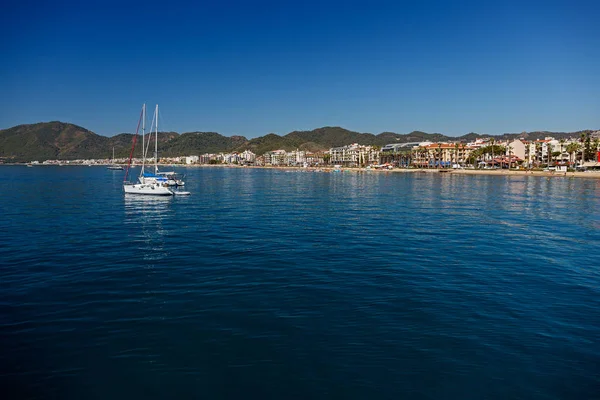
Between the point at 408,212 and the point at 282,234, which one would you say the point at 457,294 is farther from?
the point at 408,212

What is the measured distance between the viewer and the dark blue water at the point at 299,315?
8812 mm

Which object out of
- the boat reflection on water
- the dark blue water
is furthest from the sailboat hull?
the dark blue water

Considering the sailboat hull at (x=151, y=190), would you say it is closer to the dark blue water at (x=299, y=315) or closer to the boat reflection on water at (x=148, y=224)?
the boat reflection on water at (x=148, y=224)

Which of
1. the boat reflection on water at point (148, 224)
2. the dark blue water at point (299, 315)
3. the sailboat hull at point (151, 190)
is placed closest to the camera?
the dark blue water at point (299, 315)

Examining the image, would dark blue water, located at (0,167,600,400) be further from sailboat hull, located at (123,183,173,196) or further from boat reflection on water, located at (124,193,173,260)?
sailboat hull, located at (123,183,173,196)

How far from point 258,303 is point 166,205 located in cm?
3433

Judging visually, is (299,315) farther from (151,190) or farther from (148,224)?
(151,190)

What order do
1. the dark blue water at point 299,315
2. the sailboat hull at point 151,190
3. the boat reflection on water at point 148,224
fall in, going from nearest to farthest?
the dark blue water at point 299,315
the boat reflection on water at point 148,224
the sailboat hull at point 151,190

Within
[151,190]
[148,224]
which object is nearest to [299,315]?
[148,224]

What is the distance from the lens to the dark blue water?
28.9ft

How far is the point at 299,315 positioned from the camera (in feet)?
41.0

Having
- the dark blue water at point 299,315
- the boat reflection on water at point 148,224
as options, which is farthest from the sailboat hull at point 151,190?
the dark blue water at point 299,315

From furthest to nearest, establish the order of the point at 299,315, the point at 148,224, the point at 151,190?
the point at 151,190 < the point at 148,224 < the point at 299,315

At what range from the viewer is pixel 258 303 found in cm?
1355
